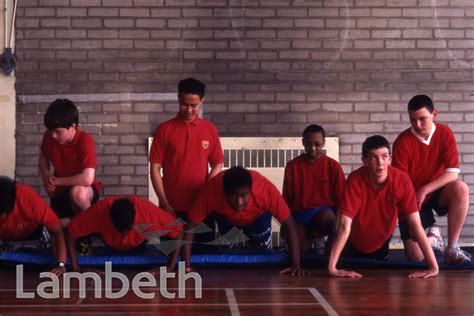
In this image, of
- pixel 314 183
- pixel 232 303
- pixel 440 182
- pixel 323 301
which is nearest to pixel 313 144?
pixel 314 183

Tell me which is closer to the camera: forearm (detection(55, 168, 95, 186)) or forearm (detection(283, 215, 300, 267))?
forearm (detection(283, 215, 300, 267))

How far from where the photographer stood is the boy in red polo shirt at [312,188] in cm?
650

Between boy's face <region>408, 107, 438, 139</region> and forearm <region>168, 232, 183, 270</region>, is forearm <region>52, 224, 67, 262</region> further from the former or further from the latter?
boy's face <region>408, 107, 438, 139</region>

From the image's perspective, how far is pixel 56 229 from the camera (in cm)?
569

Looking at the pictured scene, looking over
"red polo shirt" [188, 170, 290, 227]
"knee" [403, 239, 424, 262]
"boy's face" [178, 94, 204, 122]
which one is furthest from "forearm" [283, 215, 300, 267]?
"boy's face" [178, 94, 204, 122]

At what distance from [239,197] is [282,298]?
2.98ft

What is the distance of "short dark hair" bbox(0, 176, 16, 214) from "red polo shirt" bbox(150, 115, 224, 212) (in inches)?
39.1

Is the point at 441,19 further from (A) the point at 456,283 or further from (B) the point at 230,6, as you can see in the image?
(A) the point at 456,283

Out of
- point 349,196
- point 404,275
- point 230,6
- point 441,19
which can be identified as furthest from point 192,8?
point 404,275

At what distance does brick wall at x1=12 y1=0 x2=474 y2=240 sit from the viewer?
24.8 ft

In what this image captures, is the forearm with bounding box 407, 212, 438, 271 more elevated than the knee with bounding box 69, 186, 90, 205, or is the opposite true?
the knee with bounding box 69, 186, 90, 205

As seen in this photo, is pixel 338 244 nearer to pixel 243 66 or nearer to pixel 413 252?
pixel 413 252

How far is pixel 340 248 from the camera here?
5.62 m

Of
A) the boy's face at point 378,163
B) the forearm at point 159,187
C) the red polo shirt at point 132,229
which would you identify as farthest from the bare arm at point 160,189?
the boy's face at point 378,163
